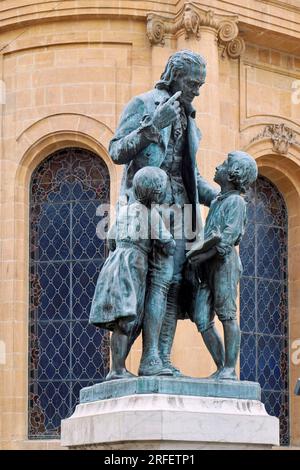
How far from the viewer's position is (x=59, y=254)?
71.9 feet

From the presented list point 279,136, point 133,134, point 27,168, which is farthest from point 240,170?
point 279,136

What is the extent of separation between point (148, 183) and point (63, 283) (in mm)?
12051

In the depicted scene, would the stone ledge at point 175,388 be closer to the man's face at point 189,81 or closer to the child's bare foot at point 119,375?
the child's bare foot at point 119,375

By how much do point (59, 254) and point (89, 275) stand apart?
622mm

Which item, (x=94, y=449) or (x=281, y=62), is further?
(x=281, y=62)

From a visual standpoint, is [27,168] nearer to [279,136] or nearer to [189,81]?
[279,136]

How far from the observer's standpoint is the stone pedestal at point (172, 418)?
29.8 feet

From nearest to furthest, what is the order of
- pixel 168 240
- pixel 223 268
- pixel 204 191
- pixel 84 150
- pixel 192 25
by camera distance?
pixel 168 240
pixel 223 268
pixel 204 191
pixel 192 25
pixel 84 150

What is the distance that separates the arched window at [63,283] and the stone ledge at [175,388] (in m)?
11.6

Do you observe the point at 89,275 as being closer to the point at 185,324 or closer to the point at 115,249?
the point at 185,324

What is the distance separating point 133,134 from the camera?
33.4 ft

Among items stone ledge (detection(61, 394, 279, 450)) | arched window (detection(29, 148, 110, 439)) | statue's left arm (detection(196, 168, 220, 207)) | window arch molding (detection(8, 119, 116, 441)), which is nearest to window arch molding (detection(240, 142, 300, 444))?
window arch molding (detection(8, 119, 116, 441))

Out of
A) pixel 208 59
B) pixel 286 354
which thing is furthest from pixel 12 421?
pixel 208 59

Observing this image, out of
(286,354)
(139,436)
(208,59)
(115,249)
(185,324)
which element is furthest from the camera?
(286,354)
